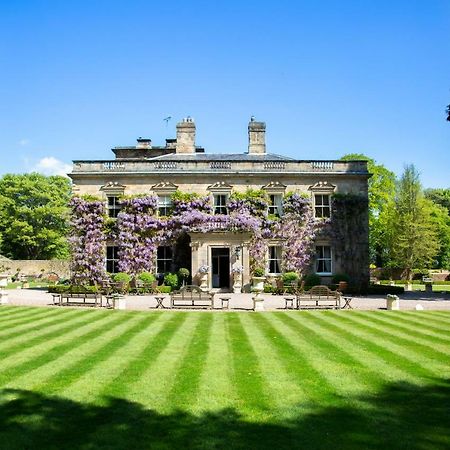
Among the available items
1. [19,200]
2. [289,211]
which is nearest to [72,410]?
[289,211]

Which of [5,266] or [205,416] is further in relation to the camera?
[5,266]

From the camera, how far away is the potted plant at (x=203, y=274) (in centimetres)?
3216

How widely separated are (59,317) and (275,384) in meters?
11.6

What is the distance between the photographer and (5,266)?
5316 centimetres

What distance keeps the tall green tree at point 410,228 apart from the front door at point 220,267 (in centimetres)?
2399

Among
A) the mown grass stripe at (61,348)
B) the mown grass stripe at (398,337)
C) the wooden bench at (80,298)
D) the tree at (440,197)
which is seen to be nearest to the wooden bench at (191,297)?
the wooden bench at (80,298)

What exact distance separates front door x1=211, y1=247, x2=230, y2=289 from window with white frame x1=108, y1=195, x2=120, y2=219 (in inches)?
312

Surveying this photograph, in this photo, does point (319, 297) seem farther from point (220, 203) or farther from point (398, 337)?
point (220, 203)

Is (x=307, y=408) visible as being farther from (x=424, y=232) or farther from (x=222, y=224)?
(x=424, y=232)

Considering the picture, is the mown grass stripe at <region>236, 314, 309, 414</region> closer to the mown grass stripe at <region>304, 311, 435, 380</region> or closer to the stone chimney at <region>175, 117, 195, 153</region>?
the mown grass stripe at <region>304, 311, 435, 380</region>

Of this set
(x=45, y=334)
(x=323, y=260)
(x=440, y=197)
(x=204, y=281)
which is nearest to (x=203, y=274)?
(x=204, y=281)

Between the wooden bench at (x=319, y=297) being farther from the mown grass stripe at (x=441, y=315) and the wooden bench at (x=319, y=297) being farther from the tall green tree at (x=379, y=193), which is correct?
the tall green tree at (x=379, y=193)

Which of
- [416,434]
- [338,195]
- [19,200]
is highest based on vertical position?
[19,200]

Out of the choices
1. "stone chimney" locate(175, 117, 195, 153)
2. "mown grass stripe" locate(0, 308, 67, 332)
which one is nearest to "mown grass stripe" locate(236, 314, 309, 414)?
"mown grass stripe" locate(0, 308, 67, 332)
